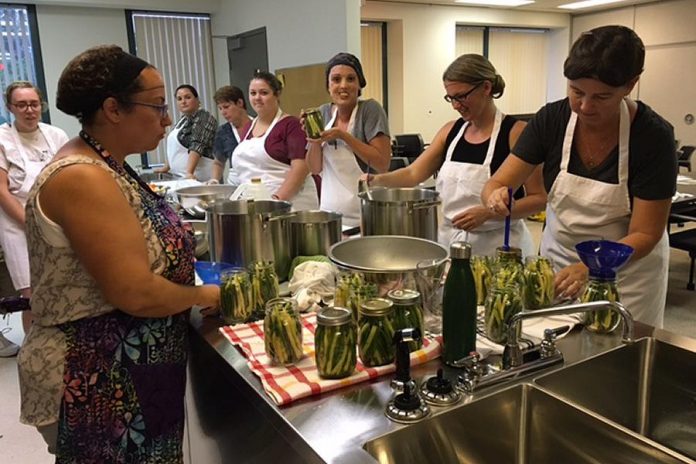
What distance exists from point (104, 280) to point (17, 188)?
2314 millimetres

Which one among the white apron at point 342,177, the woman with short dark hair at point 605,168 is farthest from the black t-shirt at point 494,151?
the white apron at point 342,177

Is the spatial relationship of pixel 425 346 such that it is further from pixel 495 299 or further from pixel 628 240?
pixel 628 240

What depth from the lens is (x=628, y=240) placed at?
4.72 feet

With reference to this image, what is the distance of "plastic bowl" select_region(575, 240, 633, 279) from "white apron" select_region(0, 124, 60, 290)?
111 inches

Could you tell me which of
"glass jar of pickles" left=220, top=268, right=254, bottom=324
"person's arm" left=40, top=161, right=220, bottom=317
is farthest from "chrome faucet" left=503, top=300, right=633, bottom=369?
"person's arm" left=40, top=161, right=220, bottom=317

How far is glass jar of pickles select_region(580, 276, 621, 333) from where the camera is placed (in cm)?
118

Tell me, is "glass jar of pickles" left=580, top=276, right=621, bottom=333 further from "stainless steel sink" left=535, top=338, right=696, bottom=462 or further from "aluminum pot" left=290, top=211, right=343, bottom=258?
"aluminum pot" left=290, top=211, right=343, bottom=258

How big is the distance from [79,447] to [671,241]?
147 inches

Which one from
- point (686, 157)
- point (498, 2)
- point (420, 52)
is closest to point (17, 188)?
point (420, 52)

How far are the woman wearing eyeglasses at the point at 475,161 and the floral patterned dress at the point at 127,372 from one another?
0.97 m

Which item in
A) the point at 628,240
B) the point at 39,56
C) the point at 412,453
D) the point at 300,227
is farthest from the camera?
the point at 39,56

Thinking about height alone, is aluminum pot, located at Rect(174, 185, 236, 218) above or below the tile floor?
above

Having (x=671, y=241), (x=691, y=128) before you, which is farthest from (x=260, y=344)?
(x=691, y=128)

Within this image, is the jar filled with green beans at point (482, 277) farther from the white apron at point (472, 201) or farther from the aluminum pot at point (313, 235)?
the white apron at point (472, 201)
